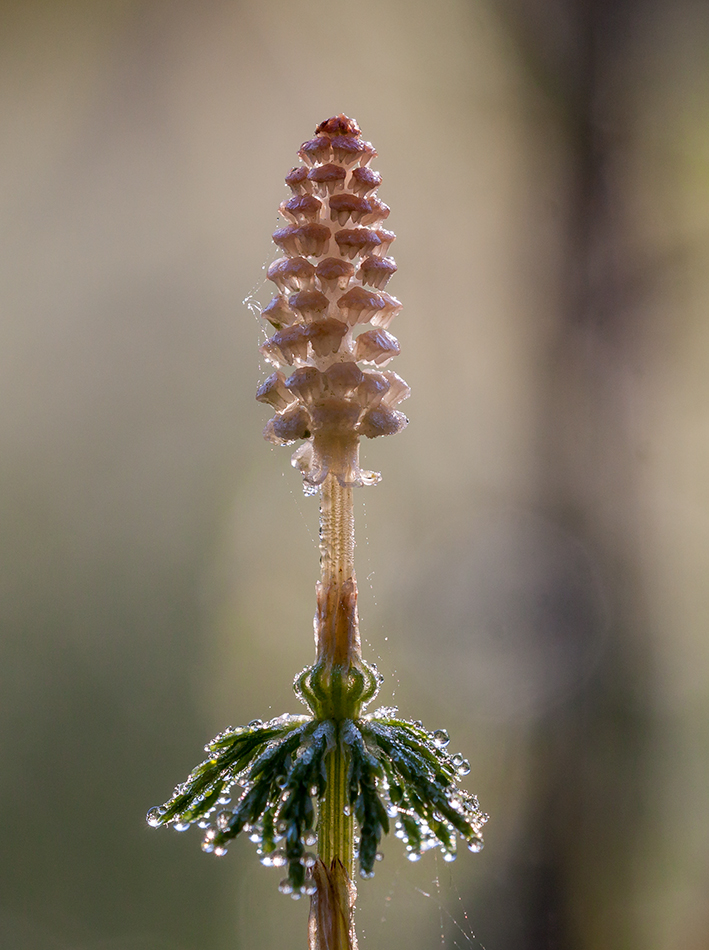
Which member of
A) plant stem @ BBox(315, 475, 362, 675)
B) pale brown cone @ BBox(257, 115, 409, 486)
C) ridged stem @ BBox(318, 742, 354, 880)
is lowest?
ridged stem @ BBox(318, 742, 354, 880)

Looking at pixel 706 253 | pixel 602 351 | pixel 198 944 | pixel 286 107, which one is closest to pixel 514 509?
pixel 602 351

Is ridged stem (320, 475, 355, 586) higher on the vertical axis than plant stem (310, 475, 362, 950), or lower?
higher

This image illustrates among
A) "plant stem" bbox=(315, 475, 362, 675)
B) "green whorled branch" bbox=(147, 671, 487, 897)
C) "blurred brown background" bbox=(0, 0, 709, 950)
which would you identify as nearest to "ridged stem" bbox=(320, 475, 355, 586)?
"plant stem" bbox=(315, 475, 362, 675)

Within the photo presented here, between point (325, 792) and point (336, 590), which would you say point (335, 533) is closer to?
point (336, 590)

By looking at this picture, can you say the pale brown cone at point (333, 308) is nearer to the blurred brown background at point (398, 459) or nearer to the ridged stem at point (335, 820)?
the ridged stem at point (335, 820)

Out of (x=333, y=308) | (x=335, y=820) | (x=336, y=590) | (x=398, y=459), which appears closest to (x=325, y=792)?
(x=335, y=820)

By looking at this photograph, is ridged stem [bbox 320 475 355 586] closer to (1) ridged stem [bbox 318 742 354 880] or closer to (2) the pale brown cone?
(2) the pale brown cone

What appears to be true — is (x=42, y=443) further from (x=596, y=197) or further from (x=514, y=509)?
(x=596, y=197)

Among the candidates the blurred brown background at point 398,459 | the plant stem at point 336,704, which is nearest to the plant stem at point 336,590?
the plant stem at point 336,704
